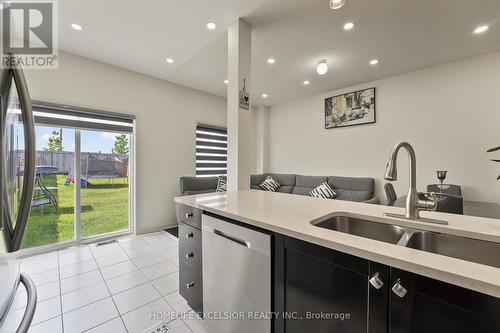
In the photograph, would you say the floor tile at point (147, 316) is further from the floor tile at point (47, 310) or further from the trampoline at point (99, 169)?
the trampoline at point (99, 169)

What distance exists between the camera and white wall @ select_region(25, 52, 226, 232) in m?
2.86

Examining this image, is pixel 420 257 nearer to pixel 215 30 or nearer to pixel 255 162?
pixel 215 30

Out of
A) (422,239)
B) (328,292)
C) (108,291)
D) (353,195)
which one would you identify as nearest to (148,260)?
(108,291)

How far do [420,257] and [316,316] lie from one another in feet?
1.69

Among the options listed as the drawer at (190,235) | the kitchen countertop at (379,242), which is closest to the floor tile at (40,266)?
the drawer at (190,235)

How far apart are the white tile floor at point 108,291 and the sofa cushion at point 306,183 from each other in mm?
3003

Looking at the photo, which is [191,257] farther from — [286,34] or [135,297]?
[286,34]

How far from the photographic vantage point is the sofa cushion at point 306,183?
4496 mm

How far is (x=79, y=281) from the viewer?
7.02ft

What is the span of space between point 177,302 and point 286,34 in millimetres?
3110

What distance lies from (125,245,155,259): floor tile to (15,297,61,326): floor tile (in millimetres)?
898

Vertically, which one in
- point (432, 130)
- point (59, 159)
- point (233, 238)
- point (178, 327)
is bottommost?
point (178, 327)

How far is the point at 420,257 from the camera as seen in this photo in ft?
2.17

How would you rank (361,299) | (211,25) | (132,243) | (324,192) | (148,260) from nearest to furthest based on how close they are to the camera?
(361,299)
(211,25)
(148,260)
(132,243)
(324,192)
